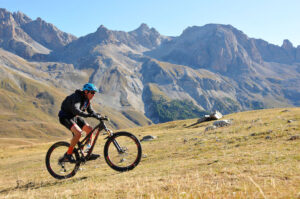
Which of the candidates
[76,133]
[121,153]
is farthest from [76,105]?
[121,153]

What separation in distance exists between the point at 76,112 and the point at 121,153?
295cm

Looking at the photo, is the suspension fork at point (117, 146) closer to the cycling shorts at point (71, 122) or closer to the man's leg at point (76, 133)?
the man's leg at point (76, 133)

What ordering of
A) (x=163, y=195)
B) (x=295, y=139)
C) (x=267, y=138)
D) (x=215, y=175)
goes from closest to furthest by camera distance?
(x=163, y=195), (x=215, y=175), (x=295, y=139), (x=267, y=138)

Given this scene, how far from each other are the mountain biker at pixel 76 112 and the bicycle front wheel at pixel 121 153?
73 cm

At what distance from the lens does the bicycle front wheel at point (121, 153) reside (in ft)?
37.0

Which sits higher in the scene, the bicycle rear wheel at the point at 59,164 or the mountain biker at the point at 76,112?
the mountain biker at the point at 76,112

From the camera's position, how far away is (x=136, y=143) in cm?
1117

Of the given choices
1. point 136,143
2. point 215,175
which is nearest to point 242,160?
point 215,175

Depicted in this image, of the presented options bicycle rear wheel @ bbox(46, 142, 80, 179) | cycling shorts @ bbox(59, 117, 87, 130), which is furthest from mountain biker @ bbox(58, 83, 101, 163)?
bicycle rear wheel @ bbox(46, 142, 80, 179)

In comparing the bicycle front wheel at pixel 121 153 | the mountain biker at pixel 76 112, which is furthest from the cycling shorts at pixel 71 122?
the bicycle front wheel at pixel 121 153

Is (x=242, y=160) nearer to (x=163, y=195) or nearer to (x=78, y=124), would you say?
(x=163, y=195)

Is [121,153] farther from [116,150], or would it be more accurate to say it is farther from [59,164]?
[59,164]

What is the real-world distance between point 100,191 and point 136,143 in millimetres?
4010

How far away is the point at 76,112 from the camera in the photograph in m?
11.0
